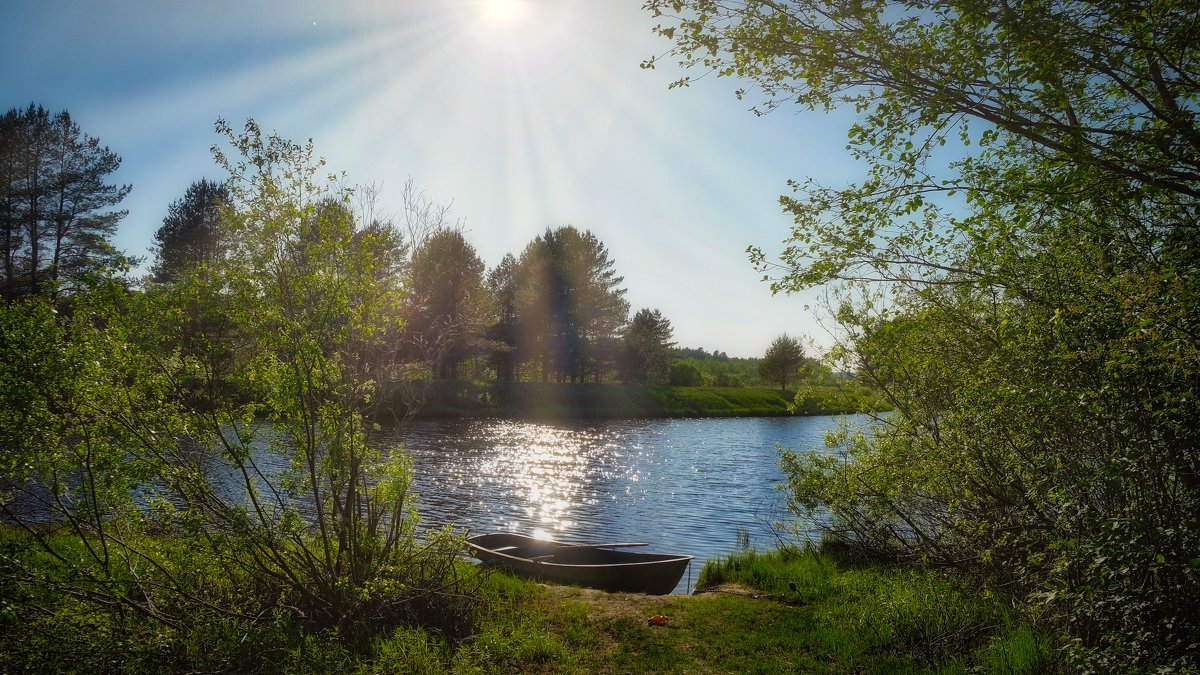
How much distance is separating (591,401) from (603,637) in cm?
4789

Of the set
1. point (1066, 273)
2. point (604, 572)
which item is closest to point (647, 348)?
point (604, 572)

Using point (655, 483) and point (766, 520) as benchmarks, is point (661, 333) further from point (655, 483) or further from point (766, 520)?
point (766, 520)

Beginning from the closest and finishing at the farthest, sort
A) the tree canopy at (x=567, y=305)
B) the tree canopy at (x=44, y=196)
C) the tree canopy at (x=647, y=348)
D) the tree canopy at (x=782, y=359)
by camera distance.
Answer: the tree canopy at (x=44, y=196) → the tree canopy at (x=567, y=305) → the tree canopy at (x=647, y=348) → the tree canopy at (x=782, y=359)

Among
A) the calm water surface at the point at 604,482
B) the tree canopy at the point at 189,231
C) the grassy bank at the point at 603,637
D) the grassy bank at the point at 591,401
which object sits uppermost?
the tree canopy at the point at 189,231

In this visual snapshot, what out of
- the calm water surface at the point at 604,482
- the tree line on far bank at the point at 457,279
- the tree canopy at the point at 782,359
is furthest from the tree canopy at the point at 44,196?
the tree canopy at the point at 782,359

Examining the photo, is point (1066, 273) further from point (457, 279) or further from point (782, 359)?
point (782, 359)

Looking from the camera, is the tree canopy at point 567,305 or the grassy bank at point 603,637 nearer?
the grassy bank at point 603,637

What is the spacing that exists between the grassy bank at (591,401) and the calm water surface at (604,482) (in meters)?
5.06

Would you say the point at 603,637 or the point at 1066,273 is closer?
the point at 1066,273

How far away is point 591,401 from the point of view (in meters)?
57.1

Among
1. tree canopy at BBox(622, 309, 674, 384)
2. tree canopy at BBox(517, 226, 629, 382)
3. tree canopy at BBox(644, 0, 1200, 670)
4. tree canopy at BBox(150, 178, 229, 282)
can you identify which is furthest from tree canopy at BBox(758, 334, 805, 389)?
tree canopy at BBox(644, 0, 1200, 670)

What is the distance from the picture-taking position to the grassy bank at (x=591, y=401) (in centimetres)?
4994

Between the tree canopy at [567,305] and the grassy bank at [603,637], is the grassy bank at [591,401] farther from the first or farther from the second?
the grassy bank at [603,637]

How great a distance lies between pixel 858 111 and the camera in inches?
279
